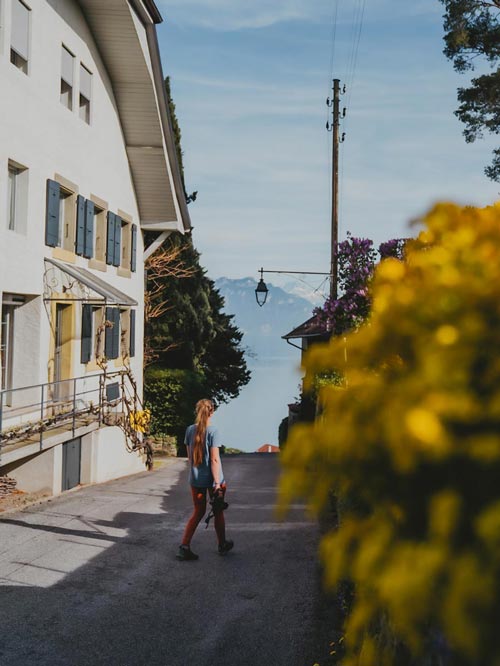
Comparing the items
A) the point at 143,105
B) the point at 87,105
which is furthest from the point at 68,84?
the point at 143,105

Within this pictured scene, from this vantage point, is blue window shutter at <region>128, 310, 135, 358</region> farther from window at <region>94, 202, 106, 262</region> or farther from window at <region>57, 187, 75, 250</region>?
window at <region>57, 187, 75, 250</region>

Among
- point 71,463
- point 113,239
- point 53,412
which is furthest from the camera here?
point 113,239

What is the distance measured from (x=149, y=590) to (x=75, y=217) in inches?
430

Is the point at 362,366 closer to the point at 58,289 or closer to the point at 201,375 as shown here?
the point at 58,289

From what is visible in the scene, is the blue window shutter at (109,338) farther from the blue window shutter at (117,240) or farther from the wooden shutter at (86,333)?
the blue window shutter at (117,240)

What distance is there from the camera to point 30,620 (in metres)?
6.73

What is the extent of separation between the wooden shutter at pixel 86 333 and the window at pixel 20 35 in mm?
5461

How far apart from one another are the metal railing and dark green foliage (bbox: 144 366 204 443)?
7.63 m

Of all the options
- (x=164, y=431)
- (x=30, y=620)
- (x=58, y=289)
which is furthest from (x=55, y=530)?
(x=164, y=431)

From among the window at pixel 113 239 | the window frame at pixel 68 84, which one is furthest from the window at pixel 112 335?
the window frame at pixel 68 84

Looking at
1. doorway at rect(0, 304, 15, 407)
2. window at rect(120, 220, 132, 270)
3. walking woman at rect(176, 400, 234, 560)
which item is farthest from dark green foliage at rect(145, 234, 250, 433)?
walking woman at rect(176, 400, 234, 560)

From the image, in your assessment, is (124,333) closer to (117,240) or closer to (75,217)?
(117,240)

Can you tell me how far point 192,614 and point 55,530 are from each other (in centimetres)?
397

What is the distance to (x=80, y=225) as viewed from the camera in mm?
17234
